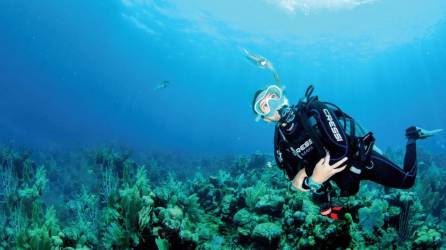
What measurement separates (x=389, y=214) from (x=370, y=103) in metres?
160

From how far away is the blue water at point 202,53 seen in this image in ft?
122

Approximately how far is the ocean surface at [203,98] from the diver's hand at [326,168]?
125 centimetres

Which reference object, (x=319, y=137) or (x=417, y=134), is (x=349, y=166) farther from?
(x=417, y=134)

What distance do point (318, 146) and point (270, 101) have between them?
0.83 m

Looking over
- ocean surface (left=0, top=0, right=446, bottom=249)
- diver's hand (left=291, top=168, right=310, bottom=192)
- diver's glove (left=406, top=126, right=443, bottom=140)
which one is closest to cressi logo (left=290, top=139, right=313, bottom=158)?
diver's hand (left=291, top=168, right=310, bottom=192)

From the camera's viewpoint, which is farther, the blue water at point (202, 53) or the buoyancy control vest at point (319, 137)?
the blue water at point (202, 53)

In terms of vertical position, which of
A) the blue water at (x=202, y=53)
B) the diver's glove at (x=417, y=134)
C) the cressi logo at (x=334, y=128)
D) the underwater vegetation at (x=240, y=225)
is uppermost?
the blue water at (x=202, y=53)

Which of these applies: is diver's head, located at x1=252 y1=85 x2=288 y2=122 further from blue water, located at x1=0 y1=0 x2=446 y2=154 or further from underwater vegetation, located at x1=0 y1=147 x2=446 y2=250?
blue water, located at x1=0 y1=0 x2=446 y2=154

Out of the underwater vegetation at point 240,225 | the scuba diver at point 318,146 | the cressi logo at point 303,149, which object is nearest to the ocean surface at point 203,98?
the underwater vegetation at point 240,225

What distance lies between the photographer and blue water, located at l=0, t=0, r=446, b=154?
122 ft

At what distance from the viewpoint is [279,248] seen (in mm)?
4684

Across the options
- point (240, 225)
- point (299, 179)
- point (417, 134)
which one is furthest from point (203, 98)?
point (299, 179)

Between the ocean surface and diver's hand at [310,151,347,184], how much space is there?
1.25 m

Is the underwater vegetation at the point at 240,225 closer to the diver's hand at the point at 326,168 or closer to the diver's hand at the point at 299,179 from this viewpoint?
the diver's hand at the point at 299,179
